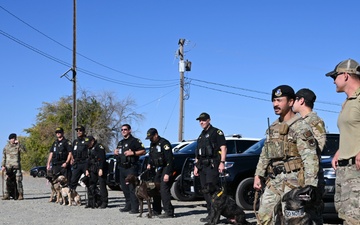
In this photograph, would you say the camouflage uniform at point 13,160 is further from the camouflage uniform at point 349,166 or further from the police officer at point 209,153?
the camouflage uniform at point 349,166

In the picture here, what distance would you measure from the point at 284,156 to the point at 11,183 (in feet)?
39.6

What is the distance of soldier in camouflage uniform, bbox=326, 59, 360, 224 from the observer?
495 cm

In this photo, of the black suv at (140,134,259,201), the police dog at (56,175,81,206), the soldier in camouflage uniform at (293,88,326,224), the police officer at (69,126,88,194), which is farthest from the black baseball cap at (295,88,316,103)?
the police dog at (56,175,81,206)

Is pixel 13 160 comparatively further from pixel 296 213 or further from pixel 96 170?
pixel 296 213

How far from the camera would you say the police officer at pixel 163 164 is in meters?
11.2

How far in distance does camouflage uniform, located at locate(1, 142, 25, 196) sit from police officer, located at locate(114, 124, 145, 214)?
4.89 metres

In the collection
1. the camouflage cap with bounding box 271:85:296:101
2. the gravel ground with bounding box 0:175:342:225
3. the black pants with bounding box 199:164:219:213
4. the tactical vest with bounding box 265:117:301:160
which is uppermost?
the camouflage cap with bounding box 271:85:296:101

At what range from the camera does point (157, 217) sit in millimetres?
11406

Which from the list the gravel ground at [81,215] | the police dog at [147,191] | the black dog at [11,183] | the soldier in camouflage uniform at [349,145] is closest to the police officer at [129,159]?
the gravel ground at [81,215]

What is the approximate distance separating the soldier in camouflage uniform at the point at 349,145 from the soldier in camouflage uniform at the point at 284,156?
1.60 feet

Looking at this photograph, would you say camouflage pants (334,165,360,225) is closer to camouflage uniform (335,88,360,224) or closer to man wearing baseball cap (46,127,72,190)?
camouflage uniform (335,88,360,224)

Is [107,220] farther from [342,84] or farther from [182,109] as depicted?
[182,109]

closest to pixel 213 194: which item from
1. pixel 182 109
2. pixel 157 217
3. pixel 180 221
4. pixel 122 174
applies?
pixel 180 221

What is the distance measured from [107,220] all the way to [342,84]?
678 centimetres
